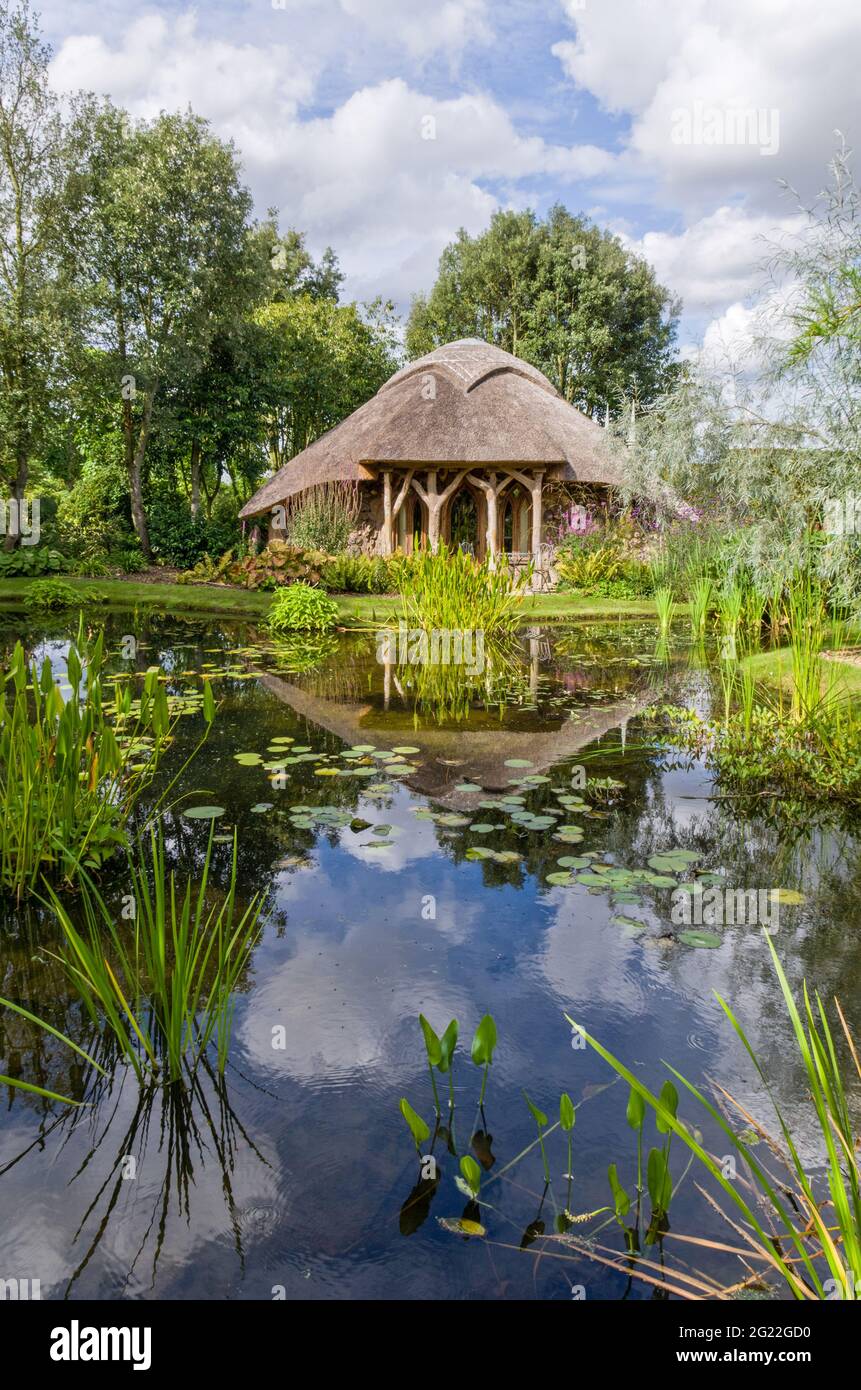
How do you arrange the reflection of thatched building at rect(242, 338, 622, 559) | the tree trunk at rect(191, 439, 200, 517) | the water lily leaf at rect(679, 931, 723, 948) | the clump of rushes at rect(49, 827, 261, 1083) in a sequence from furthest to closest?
the tree trunk at rect(191, 439, 200, 517)
the reflection of thatched building at rect(242, 338, 622, 559)
the water lily leaf at rect(679, 931, 723, 948)
the clump of rushes at rect(49, 827, 261, 1083)

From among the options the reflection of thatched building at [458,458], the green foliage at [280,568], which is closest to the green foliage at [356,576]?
the green foliage at [280,568]

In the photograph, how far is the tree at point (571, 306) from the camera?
2978 centimetres

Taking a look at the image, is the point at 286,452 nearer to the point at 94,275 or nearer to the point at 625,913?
the point at 94,275

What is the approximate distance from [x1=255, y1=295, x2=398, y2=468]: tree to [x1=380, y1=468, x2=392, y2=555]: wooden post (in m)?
6.28

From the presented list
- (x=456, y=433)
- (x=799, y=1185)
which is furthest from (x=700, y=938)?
(x=456, y=433)

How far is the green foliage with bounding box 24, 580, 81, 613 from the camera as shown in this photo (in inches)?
536

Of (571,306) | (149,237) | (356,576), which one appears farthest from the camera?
(571,306)

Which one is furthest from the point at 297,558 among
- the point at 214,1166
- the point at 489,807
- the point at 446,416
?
the point at 214,1166

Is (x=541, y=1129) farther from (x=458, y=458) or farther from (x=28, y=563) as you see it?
(x=28, y=563)

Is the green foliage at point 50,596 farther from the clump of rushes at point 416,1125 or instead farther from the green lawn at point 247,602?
the clump of rushes at point 416,1125

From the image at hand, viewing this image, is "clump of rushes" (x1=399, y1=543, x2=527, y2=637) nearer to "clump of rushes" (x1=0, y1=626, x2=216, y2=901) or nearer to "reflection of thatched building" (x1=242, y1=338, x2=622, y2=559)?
"clump of rushes" (x1=0, y1=626, x2=216, y2=901)

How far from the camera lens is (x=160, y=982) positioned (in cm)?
236

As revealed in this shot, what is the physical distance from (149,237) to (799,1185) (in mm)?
21305

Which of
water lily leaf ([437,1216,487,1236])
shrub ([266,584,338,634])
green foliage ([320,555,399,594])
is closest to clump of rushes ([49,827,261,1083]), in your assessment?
water lily leaf ([437,1216,487,1236])
